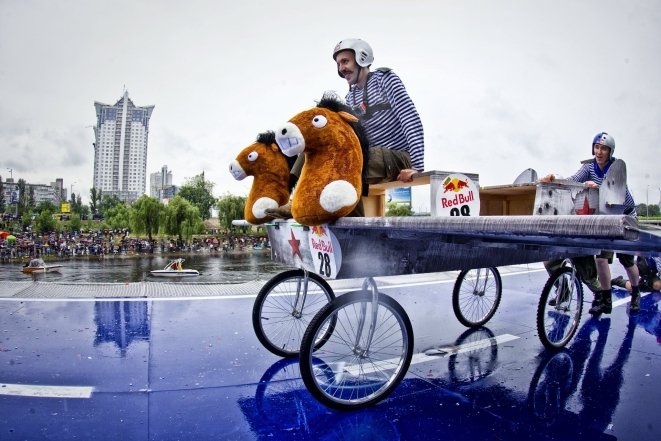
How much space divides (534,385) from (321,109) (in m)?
2.62

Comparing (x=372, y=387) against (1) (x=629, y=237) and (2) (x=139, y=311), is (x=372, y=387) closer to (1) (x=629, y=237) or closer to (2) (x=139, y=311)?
(1) (x=629, y=237)

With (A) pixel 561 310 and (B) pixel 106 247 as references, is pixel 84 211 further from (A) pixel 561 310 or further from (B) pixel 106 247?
(A) pixel 561 310

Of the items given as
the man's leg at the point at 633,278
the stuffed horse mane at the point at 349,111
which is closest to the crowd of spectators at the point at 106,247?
the man's leg at the point at 633,278

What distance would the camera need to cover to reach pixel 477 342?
4219 mm

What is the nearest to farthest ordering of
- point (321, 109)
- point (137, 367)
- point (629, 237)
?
1. point (629, 237)
2. point (321, 109)
3. point (137, 367)

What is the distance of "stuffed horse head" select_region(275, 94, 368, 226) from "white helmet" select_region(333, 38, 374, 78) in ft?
2.67

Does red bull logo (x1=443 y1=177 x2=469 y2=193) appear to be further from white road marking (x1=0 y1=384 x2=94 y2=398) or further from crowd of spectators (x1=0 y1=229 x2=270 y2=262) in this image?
crowd of spectators (x1=0 y1=229 x2=270 y2=262)

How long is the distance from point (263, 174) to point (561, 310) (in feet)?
10.3

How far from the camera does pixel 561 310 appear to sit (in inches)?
159

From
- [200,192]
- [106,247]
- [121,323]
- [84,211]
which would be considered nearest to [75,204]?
[84,211]

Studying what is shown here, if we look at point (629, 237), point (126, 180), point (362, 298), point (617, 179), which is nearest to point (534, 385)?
point (362, 298)

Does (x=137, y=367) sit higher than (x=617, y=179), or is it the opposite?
(x=617, y=179)

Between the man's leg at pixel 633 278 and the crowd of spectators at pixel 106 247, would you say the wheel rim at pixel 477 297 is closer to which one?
the man's leg at pixel 633 278

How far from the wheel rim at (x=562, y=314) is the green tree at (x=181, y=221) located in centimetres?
4452
